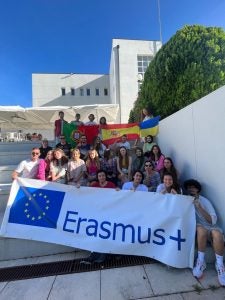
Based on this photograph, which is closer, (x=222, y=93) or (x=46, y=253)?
(x=222, y=93)

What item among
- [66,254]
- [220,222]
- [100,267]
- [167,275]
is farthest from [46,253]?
[220,222]

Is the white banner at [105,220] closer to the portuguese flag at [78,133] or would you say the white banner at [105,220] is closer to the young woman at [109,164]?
the young woman at [109,164]

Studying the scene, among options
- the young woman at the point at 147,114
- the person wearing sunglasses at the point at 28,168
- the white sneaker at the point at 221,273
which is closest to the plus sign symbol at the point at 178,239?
the white sneaker at the point at 221,273

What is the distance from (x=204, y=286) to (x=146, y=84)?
5.84 meters

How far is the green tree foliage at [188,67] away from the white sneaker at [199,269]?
12.6 ft

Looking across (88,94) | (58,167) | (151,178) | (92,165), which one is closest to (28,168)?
(58,167)

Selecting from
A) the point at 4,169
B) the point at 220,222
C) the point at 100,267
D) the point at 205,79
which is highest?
the point at 205,79

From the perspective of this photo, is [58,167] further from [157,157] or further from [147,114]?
[147,114]

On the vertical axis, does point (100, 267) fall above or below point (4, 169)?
below

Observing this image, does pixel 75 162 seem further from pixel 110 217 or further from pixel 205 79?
pixel 205 79

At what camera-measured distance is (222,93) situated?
3.57 metres

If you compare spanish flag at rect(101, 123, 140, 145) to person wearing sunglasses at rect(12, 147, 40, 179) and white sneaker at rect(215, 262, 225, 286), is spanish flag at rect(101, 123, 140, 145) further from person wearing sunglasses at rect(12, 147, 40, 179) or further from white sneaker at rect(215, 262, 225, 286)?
white sneaker at rect(215, 262, 225, 286)

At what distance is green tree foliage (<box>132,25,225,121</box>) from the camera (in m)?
5.70

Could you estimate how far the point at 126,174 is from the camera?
5805 mm
